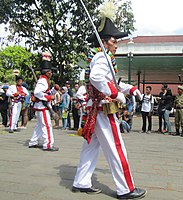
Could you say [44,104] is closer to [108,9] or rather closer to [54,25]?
[108,9]

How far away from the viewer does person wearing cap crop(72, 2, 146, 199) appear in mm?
3209

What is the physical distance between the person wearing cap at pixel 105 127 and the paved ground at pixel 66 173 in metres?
0.24

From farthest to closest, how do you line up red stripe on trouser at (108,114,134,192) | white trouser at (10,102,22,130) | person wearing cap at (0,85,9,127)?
person wearing cap at (0,85,9,127), white trouser at (10,102,22,130), red stripe on trouser at (108,114,134,192)

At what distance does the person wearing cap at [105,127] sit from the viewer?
10.5ft

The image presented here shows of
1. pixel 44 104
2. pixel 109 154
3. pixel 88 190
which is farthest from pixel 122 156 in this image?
pixel 44 104

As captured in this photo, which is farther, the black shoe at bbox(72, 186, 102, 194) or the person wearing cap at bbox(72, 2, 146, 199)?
the black shoe at bbox(72, 186, 102, 194)

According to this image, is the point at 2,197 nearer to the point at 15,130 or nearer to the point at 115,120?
the point at 115,120

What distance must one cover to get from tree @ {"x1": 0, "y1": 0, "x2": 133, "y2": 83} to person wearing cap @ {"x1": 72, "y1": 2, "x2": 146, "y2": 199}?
14725 mm

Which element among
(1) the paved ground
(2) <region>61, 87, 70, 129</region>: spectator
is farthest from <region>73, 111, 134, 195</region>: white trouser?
(2) <region>61, 87, 70, 129</region>: spectator

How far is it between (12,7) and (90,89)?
55.1 feet

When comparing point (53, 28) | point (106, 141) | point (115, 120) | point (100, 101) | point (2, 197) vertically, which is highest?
point (53, 28)

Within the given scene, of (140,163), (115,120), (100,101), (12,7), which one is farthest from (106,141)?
(12,7)

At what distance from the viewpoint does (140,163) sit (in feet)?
16.8

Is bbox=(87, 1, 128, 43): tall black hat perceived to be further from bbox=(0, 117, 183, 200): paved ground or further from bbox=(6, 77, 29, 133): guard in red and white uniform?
bbox=(6, 77, 29, 133): guard in red and white uniform
